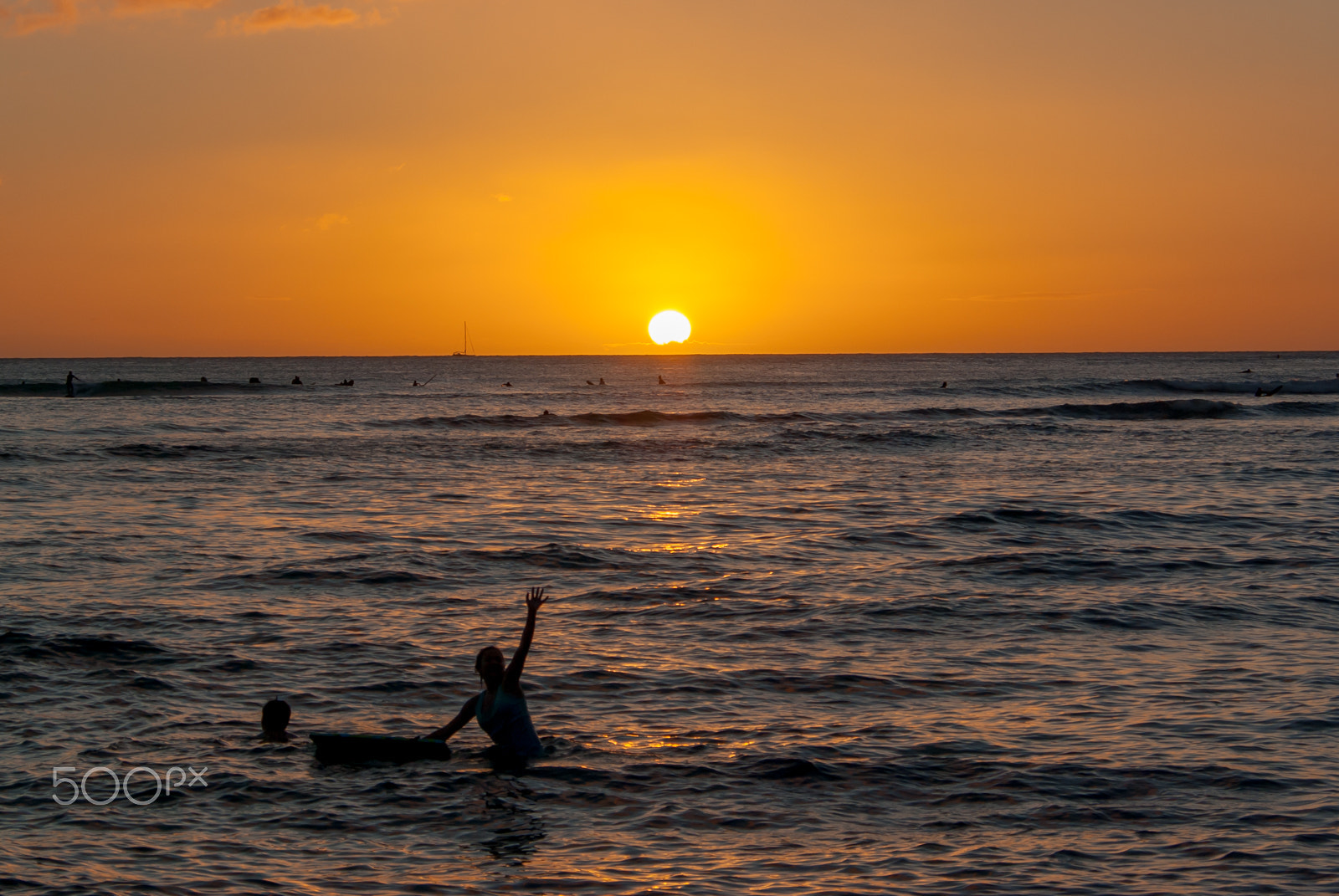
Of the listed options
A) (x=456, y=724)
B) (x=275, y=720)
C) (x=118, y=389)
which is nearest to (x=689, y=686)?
(x=456, y=724)

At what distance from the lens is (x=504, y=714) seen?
1125 centimetres

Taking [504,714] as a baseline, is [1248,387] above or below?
above

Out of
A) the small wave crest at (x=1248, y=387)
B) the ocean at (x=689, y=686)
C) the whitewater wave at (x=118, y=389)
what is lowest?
the ocean at (x=689, y=686)

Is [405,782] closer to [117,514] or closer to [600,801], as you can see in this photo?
[600,801]

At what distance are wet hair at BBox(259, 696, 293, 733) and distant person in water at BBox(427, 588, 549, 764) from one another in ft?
5.40

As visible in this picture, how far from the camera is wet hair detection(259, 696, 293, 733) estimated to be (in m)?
11.7

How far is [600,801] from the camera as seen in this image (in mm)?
10352

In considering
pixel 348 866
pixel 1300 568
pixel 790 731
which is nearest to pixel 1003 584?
pixel 1300 568

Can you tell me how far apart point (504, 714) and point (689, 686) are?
336 centimetres

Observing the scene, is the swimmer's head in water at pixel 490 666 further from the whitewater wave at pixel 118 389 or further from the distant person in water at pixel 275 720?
the whitewater wave at pixel 118 389

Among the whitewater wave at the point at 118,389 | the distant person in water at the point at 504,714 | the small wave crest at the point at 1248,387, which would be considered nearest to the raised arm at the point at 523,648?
the distant person in water at the point at 504,714

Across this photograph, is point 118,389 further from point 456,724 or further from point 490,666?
point 490,666

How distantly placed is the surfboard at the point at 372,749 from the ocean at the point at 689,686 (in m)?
0.19

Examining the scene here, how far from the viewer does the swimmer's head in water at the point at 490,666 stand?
1141 centimetres
